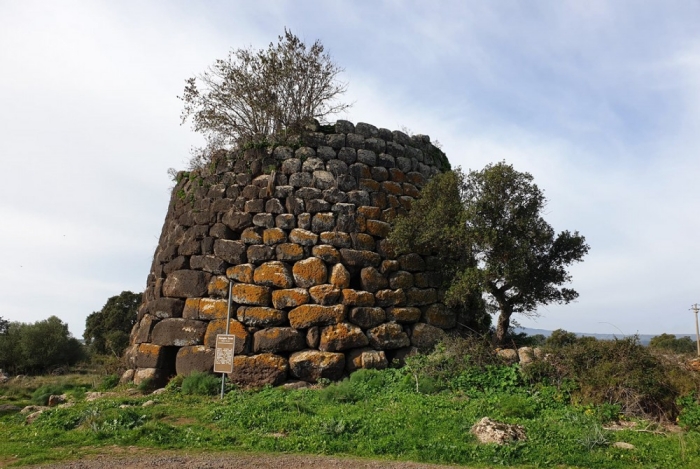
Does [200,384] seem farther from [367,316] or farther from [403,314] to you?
[403,314]

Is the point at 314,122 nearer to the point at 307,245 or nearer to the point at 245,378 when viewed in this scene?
the point at 307,245

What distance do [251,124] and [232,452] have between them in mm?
7941

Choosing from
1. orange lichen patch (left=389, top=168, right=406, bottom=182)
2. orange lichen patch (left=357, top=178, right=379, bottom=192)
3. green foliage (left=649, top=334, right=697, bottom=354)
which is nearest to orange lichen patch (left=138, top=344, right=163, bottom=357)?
orange lichen patch (left=357, top=178, right=379, bottom=192)

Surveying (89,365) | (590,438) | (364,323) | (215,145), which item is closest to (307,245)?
(364,323)

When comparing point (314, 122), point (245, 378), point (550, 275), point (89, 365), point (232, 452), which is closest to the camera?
point (232, 452)

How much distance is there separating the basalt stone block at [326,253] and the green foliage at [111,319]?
23223 millimetres

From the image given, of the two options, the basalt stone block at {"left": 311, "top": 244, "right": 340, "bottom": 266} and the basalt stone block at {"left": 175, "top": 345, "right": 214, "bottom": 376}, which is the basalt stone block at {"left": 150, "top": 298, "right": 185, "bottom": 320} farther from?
the basalt stone block at {"left": 311, "top": 244, "right": 340, "bottom": 266}

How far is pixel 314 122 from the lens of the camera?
Result: 1177 centimetres

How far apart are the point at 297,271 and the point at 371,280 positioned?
58.3 inches

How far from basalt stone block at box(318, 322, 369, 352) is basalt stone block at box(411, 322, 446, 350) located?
1.09m

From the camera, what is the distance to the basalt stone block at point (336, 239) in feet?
35.0

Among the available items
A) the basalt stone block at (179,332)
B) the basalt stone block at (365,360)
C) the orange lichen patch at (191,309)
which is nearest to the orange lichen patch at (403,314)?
the basalt stone block at (365,360)

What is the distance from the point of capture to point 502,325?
34.6ft

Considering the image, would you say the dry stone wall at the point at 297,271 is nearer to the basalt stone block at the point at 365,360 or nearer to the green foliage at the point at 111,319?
the basalt stone block at the point at 365,360
